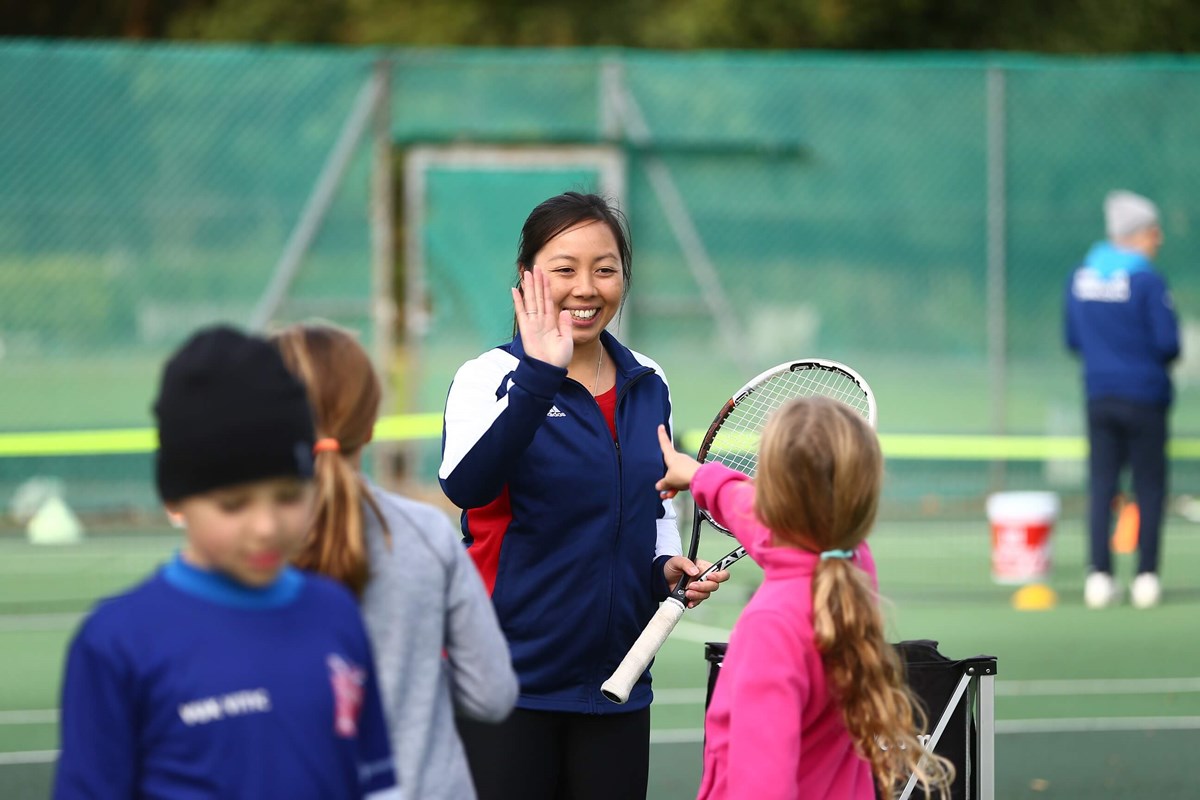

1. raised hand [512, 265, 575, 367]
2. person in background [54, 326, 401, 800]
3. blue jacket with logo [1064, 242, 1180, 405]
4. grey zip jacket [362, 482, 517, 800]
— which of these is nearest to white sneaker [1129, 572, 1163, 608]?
blue jacket with logo [1064, 242, 1180, 405]

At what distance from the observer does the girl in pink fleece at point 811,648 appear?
9.16ft

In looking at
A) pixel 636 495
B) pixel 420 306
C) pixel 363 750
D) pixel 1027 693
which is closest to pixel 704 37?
pixel 420 306

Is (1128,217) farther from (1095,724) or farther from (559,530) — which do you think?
(559,530)

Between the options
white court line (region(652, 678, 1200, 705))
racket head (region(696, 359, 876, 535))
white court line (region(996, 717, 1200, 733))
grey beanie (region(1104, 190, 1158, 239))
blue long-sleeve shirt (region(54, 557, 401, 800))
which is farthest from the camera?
grey beanie (region(1104, 190, 1158, 239))

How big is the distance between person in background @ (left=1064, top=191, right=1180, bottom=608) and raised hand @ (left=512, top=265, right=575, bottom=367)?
20.2 ft

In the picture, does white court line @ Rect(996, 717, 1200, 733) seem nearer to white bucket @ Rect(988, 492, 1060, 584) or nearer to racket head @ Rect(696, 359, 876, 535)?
racket head @ Rect(696, 359, 876, 535)

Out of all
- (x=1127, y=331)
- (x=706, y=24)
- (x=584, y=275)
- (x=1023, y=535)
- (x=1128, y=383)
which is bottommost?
(x=1023, y=535)

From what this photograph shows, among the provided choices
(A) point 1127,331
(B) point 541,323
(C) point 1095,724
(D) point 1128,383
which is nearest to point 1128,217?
(A) point 1127,331

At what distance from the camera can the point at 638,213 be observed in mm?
11859

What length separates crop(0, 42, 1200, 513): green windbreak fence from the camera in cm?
1123

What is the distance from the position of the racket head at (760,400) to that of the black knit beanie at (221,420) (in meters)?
1.56

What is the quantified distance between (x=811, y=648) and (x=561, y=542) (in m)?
0.75

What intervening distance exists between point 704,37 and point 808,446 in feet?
48.0

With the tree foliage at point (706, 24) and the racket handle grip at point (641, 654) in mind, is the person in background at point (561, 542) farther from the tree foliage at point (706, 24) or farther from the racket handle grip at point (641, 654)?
the tree foliage at point (706, 24)
